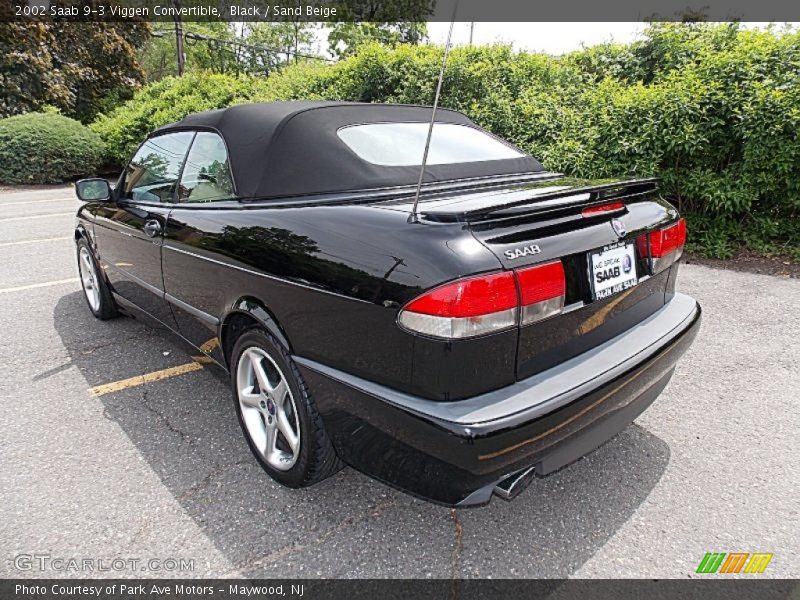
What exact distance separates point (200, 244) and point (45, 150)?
15.2 m

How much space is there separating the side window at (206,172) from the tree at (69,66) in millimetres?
19214

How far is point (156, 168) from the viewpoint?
3287mm

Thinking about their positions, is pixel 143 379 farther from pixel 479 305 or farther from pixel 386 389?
pixel 479 305

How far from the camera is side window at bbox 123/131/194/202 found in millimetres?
3029

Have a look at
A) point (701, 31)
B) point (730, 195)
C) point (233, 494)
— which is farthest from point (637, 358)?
point (701, 31)

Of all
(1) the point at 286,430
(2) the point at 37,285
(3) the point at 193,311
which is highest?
(3) the point at 193,311

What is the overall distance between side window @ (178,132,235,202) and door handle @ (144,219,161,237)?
0.67 feet

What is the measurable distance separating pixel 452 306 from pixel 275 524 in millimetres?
1186

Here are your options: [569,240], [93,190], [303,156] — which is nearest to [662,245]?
[569,240]

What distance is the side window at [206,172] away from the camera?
2.60 metres

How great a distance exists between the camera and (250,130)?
259cm

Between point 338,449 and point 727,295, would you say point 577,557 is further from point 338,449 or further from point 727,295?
point 727,295

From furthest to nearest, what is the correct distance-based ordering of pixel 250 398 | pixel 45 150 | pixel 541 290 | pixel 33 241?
pixel 45 150
pixel 33 241
pixel 250 398
pixel 541 290

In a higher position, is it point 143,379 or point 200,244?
point 200,244
